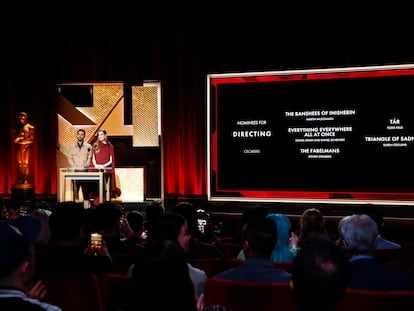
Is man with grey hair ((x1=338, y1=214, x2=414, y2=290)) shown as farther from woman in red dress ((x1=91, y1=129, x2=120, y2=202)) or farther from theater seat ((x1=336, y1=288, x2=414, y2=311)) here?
woman in red dress ((x1=91, y1=129, x2=120, y2=202))

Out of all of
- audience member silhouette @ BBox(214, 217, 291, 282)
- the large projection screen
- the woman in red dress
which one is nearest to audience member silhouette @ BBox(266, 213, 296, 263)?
audience member silhouette @ BBox(214, 217, 291, 282)

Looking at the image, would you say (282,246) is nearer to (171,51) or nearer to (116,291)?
(116,291)

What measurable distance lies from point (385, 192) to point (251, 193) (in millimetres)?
2003

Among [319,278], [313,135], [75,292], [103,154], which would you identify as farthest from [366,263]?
[103,154]

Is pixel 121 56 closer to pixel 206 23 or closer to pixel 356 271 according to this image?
pixel 206 23

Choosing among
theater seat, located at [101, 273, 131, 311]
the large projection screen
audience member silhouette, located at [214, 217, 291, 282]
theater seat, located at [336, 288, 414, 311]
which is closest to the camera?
theater seat, located at [336, 288, 414, 311]

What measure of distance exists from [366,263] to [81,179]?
6.42 meters

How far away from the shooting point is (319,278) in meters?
1.35

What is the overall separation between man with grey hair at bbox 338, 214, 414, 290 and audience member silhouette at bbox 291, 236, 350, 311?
102cm

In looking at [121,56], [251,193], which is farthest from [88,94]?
[251,193]

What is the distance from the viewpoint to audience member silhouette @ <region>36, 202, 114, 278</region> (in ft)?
8.56

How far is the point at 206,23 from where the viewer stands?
9.09 meters

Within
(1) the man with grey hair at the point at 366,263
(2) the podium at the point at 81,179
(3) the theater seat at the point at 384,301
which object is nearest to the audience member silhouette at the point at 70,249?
(1) the man with grey hair at the point at 366,263

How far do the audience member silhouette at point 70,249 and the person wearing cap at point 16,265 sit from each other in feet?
2.71
